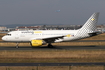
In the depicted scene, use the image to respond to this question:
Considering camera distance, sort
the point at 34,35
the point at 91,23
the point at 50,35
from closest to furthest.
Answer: the point at 34,35 < the point at 50,35 < the point at 91,23

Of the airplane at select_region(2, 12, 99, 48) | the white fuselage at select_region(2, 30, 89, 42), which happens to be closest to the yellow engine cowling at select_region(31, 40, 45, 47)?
the airplane at select_region(2, 12, 99, 48)

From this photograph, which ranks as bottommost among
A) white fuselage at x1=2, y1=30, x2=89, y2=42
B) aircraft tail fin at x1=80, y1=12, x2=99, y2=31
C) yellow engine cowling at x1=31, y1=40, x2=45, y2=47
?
yellow engine cowling at x1=31, y1=40, x2=45, y2=47

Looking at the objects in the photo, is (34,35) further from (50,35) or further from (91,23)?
(91,23)

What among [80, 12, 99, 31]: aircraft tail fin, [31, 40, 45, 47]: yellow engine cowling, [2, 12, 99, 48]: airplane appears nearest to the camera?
[31, 40, 45, 47]: yellow engine cowling

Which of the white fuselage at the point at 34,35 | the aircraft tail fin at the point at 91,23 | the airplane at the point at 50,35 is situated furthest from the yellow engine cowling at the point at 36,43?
the aircraft tail fin at the point at 91,23

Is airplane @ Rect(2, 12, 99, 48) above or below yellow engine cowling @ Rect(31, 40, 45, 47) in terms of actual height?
above

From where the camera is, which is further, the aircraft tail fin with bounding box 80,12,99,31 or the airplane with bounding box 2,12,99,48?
the aircraft tail fin with bounding box 80,12,99,31

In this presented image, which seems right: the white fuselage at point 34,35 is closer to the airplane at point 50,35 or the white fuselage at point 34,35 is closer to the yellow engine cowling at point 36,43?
the airplane at point 50,35

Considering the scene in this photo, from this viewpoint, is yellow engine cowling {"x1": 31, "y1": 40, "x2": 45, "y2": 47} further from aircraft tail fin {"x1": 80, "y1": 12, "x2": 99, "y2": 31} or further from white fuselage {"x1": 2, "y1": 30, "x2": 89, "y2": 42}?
aircraft tail fin {"x1": 80, "y1": 12, "x2": 99, "y2": 31}

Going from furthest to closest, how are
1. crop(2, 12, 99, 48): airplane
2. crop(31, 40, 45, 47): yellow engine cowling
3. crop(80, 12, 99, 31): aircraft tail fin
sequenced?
crop(80, 12, 99, 31): aircraft tail fin, crop(2, 12, 99, 48): airplane, crop(31, 40, 45, 47): yellow engine cowling

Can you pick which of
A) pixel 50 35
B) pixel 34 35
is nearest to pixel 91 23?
pixel 50 35

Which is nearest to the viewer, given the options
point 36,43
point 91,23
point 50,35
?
point 36,43

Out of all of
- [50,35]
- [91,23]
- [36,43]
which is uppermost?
[91,23]

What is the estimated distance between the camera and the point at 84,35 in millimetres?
40094
